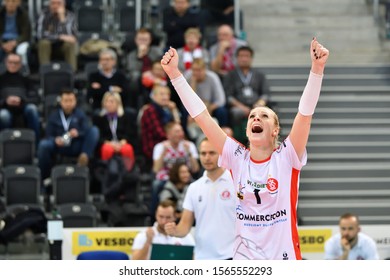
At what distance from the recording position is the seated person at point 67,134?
1482 centimetres

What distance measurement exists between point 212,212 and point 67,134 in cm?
479

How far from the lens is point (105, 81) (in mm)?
15797

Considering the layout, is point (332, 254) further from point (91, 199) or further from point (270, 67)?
point (270, 67)

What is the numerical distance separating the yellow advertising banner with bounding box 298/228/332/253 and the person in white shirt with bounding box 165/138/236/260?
285 centimetres

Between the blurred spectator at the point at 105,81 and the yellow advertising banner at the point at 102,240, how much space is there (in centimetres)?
310

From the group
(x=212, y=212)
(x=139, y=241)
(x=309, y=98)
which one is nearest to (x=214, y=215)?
(x=212, y=212)

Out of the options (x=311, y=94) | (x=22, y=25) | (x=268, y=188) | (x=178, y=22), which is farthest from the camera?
(x=178, y=22)

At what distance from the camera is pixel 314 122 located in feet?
55.5

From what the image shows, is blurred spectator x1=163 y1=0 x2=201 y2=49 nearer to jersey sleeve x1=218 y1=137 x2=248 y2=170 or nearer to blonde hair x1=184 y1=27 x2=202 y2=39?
blonde hair x1=184 y1=27 x2=202 y2=39

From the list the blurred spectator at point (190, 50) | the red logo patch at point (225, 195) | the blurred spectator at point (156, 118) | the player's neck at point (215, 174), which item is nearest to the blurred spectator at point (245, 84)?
the blurred spectator at point (190, 50)

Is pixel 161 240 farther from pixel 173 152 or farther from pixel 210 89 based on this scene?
pixel 210 89

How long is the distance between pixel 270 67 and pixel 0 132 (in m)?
4.75

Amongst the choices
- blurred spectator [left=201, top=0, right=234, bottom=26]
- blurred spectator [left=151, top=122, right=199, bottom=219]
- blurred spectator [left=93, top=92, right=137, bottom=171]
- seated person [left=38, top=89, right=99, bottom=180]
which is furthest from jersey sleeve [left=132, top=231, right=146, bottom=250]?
blurred spectator [left=201, top=0, right=234, bottom=26]
